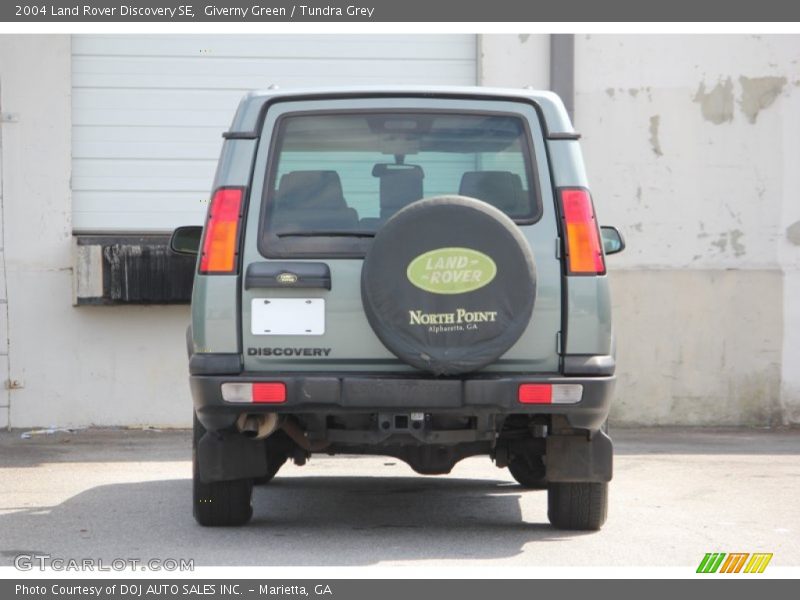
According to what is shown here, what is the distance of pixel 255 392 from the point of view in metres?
6.00

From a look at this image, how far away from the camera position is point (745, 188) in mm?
12531

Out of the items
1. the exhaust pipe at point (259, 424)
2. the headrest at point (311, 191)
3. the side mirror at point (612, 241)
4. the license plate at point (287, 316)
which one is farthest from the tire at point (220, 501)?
the side mirror at point (612, 241)

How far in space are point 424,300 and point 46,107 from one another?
7.21 m

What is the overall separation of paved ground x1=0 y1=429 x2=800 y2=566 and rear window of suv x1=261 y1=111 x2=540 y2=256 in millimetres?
1372

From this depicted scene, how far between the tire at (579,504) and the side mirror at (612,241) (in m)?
1.11

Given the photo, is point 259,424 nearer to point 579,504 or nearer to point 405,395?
point 405,395

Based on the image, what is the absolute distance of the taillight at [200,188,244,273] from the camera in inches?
240

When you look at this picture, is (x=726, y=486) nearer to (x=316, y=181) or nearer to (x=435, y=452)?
(x=435, y=452)

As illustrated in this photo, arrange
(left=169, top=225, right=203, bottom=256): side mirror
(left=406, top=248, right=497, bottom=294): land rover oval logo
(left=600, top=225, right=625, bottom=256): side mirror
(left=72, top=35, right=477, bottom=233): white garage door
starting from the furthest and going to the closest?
(left=72, top=35, right=477, bottom=233): white garage door → (left=169, top=225, right=203, bottom=256): side mirror → (left=600, top=225, right=625, bottom=256): side mirror → (left=406, top=248, right=497, bottom=294): land rover oval logo

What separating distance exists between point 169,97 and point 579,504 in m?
6.92

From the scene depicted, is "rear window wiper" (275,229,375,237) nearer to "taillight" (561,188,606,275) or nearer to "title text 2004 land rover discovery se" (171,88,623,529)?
"title text 2004 land rover discovery se" (171,88,623,529)

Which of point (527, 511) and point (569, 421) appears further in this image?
point (527, 511)

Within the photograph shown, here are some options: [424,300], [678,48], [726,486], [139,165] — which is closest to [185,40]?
[139,165]

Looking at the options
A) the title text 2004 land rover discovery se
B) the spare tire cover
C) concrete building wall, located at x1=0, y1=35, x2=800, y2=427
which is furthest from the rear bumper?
concrete building wall, located at x1=0, y1=35, x2=800, y2=427
